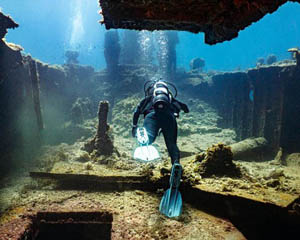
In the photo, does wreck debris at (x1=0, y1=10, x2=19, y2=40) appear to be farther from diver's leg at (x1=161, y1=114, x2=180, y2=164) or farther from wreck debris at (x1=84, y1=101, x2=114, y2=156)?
diver's leg at (x1=161, y1=114, x2=180, y2=164)

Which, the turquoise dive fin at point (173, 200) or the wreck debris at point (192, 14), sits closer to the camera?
the wreck debris at point (192, 14)

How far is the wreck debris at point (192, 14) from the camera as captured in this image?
2.06 meters

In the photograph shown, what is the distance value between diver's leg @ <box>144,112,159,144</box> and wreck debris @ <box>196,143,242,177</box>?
1277 millimetres

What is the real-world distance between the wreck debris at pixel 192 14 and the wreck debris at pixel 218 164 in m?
2.54

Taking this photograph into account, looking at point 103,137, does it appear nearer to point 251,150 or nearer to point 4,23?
point 4,23

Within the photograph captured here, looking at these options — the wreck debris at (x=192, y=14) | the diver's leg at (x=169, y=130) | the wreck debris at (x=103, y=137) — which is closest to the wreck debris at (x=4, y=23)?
the wreck debris at (x=103, y=137)

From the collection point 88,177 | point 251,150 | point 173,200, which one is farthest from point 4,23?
point 251,150

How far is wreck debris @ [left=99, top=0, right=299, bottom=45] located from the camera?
2.06 meters

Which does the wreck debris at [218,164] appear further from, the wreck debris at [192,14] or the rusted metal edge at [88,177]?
the wreck debris at [192,14]

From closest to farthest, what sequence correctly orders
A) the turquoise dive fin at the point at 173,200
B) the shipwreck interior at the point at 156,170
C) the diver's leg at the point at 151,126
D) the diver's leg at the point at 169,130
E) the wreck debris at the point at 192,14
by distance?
the wreck debris at the point at 192,14 < the shipwreck interior at the point at 156,170 < the turquoise dive fin at the point at 173,200 < the diver's leg at the point at 169,130 < the diver's leg at the point at 151,126

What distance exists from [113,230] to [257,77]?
8685mm

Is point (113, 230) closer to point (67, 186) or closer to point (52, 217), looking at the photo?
point (52, 217)

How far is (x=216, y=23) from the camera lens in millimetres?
2490

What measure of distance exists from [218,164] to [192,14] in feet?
10.6
